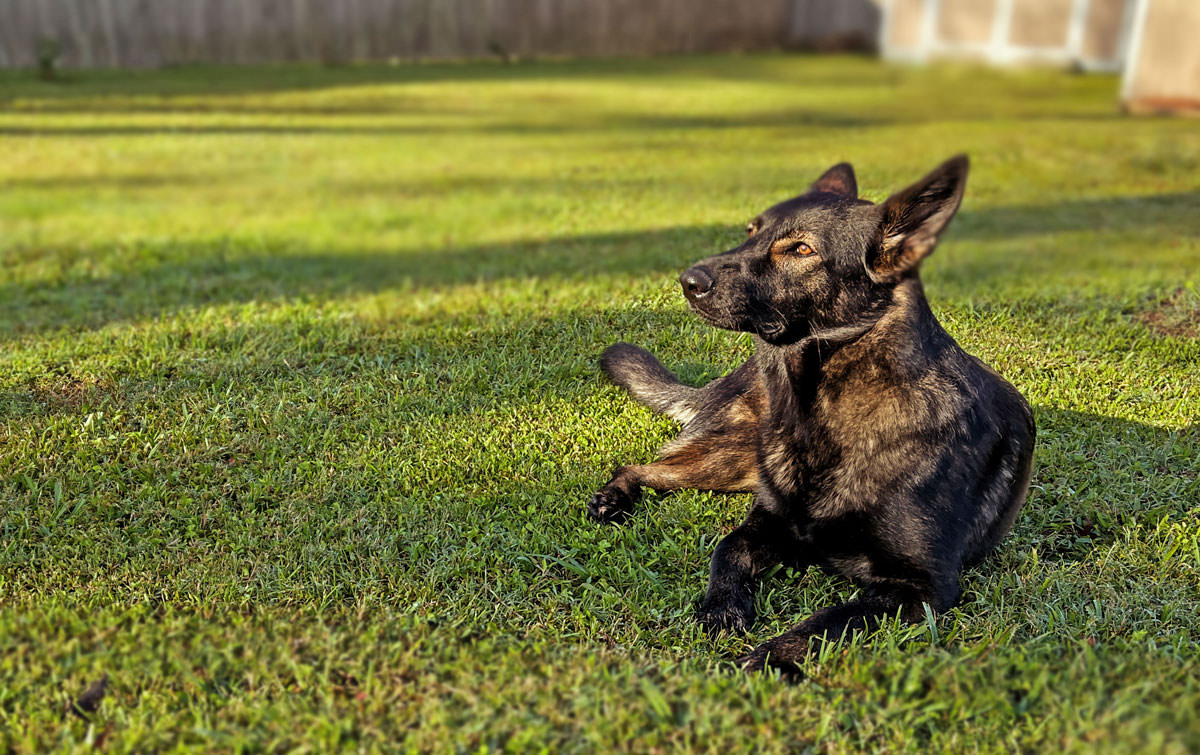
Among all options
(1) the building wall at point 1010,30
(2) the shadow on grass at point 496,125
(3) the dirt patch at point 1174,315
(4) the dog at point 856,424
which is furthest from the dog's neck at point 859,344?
(1) the building wall at point 1010,30

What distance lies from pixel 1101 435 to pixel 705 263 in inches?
85.2

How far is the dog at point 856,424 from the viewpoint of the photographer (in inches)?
107

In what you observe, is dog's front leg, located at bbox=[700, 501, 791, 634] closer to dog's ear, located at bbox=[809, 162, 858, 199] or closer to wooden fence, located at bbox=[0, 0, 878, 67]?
dog's ear, located at bbox=[809, 162, 858, 199]

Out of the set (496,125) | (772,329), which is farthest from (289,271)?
(496,125)

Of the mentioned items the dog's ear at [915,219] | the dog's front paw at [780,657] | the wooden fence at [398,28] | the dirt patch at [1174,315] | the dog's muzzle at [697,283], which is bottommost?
the dog's front paw at [780,657]

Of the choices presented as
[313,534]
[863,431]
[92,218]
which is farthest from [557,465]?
[92,218]

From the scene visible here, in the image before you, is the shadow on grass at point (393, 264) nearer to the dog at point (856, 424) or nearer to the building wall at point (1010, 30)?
the dog at point (856, 424)

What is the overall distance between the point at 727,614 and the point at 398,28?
15896 millimetres

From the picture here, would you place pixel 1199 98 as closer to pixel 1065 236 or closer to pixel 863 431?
pixel 1065 236

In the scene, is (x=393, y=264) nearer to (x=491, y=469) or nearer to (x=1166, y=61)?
(x=491, y=469)

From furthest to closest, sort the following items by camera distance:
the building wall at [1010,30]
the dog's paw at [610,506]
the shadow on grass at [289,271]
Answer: the building wall at [1010,30], the shadow on grass at [289,271], the dog's paw at [610,506]

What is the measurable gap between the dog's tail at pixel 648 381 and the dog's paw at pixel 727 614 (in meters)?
1.15

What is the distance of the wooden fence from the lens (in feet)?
44.1

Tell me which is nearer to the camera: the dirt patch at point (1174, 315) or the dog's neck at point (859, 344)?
the dog's neck at point (859, 344)
